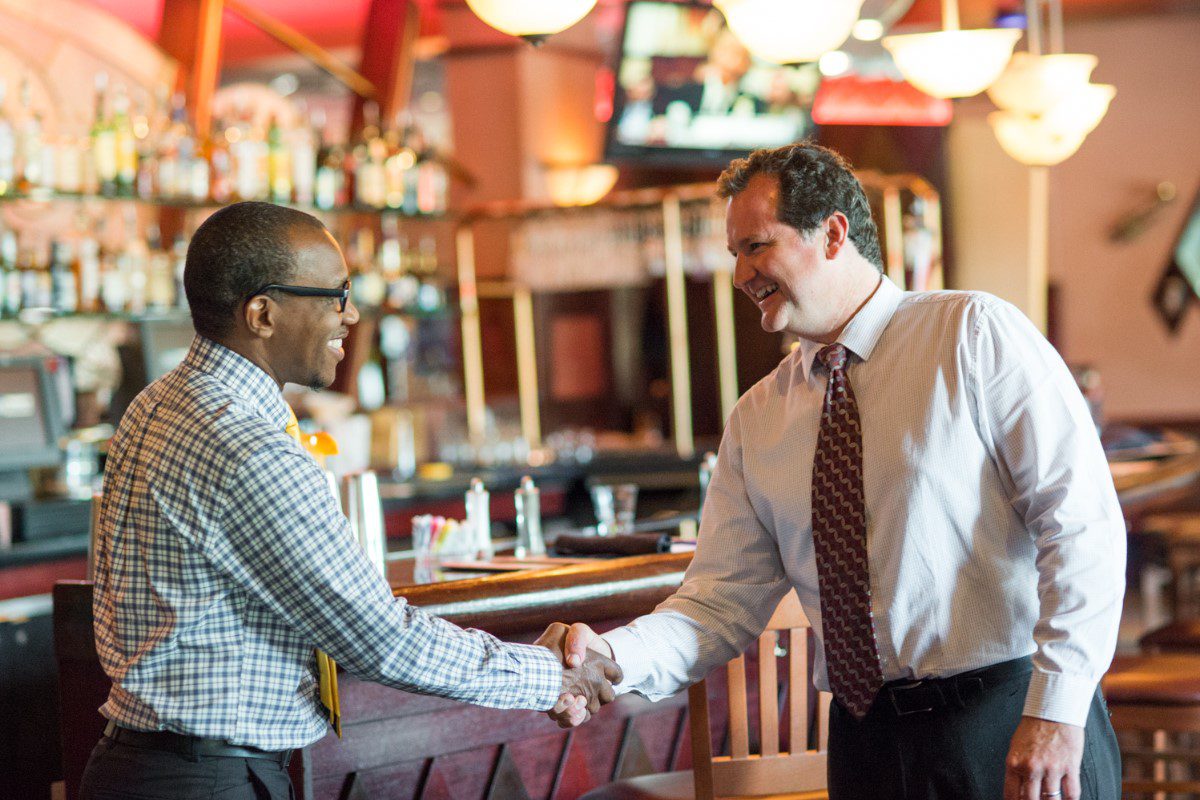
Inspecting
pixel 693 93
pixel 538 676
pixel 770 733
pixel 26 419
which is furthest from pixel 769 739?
pixel 693 93

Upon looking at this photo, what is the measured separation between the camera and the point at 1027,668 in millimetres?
1986

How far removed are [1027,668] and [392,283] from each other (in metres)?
5.20

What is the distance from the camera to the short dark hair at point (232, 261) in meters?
1.84

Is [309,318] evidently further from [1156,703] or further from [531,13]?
[1156,703]

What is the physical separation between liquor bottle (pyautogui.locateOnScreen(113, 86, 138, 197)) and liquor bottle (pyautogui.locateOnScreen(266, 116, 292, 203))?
24.5 inches

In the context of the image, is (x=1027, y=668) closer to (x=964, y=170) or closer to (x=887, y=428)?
(x=887, y=428)

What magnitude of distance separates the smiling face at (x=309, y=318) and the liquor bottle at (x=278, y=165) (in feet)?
14.0

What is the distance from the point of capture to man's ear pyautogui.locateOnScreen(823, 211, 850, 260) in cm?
212

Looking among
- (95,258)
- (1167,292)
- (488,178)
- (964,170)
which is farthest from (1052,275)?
(95,258)

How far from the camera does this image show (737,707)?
2461 mm

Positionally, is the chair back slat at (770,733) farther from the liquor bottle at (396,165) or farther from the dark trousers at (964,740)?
the liquor bottle at (396,165)

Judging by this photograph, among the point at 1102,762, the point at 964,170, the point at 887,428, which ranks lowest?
the point at 1102,762

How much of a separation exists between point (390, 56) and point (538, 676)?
5.56m

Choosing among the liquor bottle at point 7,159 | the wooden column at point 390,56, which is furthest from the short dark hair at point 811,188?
the wooden column at point 390,56
